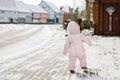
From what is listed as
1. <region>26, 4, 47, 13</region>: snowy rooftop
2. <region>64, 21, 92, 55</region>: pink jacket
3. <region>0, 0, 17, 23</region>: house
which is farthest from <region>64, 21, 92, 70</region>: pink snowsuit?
<region>26, 4, 47, 13</region>: snowy rooftop

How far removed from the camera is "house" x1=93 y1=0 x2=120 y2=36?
71.2 ft

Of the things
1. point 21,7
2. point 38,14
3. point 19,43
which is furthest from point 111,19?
point 38,14

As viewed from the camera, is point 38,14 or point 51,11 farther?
point 51,11

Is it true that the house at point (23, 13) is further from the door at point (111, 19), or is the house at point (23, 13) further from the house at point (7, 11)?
the door at point (111, 19)

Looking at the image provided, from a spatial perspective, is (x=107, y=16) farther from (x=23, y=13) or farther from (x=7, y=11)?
(x=23, y=13)

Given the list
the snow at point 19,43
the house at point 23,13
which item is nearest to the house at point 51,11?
the house at point 23,13

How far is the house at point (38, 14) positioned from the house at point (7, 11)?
11.8 meters

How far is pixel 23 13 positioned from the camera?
309 ft

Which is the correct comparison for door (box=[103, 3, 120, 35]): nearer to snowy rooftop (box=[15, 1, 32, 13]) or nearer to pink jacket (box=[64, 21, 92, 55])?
pink jacket (box=[64, 21, 92, 55])

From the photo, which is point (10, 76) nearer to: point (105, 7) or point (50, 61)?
point (50, 61)

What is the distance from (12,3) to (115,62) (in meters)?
→ 83.8

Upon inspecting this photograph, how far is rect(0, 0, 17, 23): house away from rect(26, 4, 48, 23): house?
1180 centimetres

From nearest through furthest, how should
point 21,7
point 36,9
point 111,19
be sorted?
1. point 111,19
2. point 21,7
3. point 36,9

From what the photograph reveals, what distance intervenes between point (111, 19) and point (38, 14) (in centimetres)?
8467
